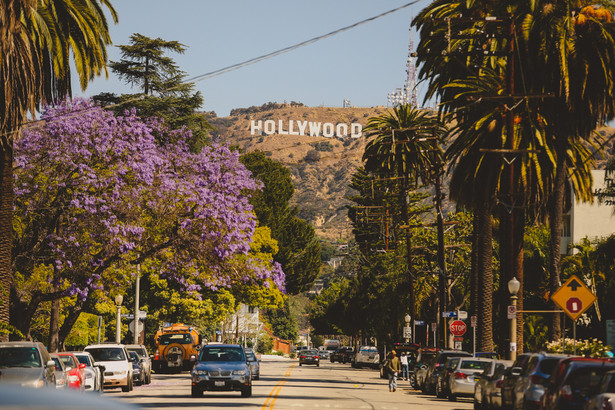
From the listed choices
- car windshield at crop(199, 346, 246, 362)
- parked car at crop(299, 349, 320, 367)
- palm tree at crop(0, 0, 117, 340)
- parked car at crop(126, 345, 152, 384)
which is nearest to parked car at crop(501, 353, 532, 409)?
car windshield at crop(199, 346, 246, 362)

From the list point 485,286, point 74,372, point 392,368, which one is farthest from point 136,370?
point 485,286

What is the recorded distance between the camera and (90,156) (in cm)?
3684

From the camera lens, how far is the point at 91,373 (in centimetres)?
2992

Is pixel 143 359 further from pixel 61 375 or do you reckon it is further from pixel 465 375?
pixel 61 375

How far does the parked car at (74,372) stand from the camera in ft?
86.1

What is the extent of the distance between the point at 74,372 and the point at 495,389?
11.7 metres

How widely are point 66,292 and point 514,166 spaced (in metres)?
17.7

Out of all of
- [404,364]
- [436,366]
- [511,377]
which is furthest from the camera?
[404,364]

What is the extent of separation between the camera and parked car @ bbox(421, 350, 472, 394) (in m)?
37.7

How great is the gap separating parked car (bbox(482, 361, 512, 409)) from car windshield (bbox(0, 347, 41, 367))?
38.9 feet

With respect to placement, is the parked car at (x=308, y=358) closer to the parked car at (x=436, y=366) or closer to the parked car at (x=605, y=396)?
the parked car at (x=436, y=366)

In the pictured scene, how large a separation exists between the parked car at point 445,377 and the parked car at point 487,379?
5050 millimetres

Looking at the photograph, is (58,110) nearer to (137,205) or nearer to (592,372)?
(137,205)

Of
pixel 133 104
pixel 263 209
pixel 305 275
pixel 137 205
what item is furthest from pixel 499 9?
pixel 305 275
